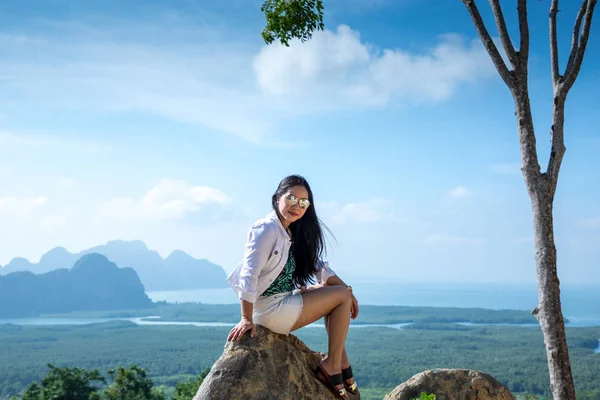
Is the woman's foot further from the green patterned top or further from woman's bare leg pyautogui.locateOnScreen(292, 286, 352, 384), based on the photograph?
the green patterned top

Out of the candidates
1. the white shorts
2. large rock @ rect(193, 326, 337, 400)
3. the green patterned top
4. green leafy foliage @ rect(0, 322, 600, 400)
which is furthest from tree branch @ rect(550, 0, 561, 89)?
green leafy foliage @ rect(0, 322, 600, 400)

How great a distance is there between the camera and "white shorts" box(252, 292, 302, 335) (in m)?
4.73

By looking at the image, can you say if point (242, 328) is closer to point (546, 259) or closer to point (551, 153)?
point (546, 259)

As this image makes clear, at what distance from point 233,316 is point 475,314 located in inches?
1520

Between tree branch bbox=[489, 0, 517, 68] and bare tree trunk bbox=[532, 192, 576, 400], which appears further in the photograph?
tree branch bbox=[489, 0, 517, 68]

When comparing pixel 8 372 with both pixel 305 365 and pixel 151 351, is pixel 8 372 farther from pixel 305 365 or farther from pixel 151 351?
pixel 305 365

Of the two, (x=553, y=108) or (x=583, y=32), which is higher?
(x=583, y=32)

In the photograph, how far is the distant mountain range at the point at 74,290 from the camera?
457ft

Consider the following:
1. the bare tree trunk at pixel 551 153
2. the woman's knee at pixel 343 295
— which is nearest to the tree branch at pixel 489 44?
the bare tree trunk at pixel 551 153

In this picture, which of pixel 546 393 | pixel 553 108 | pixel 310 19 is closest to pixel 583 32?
pixel 553 108

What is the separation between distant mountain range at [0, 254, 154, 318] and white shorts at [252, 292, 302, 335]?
14574cm

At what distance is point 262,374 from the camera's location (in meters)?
4.70

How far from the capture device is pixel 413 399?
18.1ft

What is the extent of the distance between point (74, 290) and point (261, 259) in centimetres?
15088
